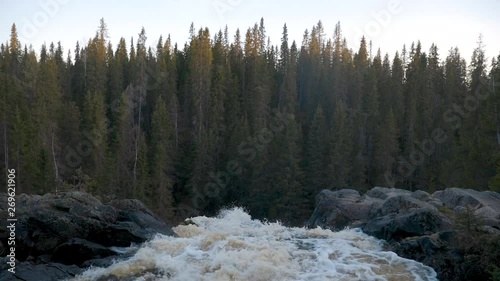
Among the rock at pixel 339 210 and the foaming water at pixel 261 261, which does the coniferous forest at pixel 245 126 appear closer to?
the rock at pixel 339 210

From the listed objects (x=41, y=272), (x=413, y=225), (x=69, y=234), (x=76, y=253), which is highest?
(x=413, y=225)

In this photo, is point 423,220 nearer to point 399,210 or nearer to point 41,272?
point 399,210

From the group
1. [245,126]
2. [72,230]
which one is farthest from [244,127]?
[72,230]

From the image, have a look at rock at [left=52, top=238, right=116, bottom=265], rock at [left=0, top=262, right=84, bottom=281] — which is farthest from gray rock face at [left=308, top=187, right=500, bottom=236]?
rock at [left=0, top=262, right=84, bottom=281]

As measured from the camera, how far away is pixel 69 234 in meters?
15.4

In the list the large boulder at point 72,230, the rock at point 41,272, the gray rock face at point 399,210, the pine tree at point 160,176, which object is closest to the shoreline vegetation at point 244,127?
the pine tree at point 160,176

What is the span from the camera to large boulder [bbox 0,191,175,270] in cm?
1471

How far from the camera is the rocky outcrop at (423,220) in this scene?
12812 millimetres

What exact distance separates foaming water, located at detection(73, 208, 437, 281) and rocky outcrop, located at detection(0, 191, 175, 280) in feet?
2.82

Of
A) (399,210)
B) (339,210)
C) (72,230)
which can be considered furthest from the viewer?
(339,210)

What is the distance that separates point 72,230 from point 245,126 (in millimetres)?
30179

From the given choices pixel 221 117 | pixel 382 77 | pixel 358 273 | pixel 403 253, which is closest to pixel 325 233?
pixel 403 253

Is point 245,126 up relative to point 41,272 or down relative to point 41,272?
up

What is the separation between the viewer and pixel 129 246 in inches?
634
